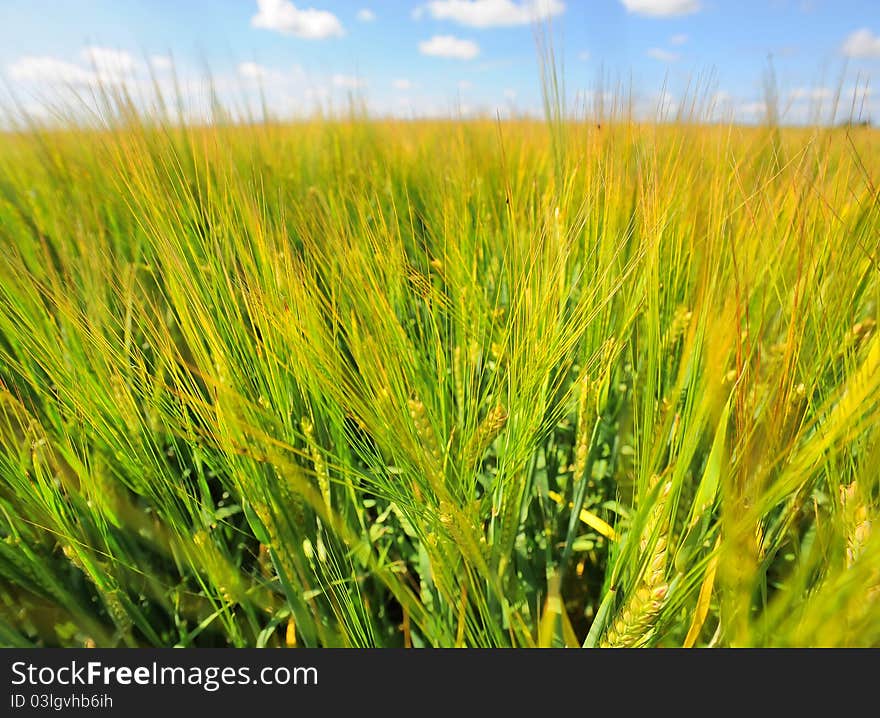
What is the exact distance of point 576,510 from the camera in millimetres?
615

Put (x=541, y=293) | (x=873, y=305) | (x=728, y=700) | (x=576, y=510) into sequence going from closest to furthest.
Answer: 1. (x=728, y=700)
2. (x=541, y=293)
3. (x=576, y=510)
4. (x=873, y=305)

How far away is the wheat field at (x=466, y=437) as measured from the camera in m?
0.44

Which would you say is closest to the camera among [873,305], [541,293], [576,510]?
[541,293]

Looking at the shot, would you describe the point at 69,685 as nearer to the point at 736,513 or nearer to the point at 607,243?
the point at 736,513

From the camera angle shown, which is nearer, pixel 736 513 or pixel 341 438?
pixel 736 513

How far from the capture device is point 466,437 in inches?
20.8

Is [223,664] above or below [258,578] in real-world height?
above

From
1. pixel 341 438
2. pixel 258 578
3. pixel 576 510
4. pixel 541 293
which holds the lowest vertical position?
pixel 258 578

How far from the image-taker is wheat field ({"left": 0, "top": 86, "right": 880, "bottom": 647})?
0.44 m

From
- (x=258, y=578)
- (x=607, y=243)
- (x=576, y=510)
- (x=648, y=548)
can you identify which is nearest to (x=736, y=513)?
(x=648, y=548)

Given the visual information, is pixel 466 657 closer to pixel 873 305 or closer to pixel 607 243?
pixel 607 243

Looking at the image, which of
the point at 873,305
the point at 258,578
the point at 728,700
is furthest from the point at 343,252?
the point at 873,305

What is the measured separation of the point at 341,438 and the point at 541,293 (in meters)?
0.29

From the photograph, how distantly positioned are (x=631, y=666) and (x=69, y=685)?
47 cm
